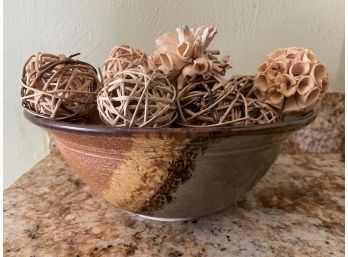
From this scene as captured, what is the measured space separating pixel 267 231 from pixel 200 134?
20 centimetres

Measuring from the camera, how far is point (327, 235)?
0.43 m

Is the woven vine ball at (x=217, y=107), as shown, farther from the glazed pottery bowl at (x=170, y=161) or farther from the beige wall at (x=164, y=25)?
the beige wall at (x=164, y=25)

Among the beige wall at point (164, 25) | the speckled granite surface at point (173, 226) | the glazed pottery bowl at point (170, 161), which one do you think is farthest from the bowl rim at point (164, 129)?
the beige wall at point (164, 25)

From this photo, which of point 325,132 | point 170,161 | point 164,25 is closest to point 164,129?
point 170,161

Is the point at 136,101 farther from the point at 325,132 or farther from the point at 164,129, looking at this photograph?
the point at 325,132

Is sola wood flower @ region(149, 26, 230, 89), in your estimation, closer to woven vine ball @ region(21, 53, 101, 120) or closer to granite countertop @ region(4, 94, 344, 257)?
woven vine ball @ region(21, 53, 101, 120)

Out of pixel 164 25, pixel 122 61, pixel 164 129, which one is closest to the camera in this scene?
pixel 164 129

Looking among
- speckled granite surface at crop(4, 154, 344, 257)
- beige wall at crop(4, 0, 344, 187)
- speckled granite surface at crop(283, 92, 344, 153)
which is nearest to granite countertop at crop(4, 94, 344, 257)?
speckled granite surface at crop(4, 154, 344, 257)

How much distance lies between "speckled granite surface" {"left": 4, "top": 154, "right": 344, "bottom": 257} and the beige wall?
0.83ft

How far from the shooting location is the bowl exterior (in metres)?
0.33

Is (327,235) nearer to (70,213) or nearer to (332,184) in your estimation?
(332,184)

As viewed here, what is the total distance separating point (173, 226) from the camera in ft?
1.45

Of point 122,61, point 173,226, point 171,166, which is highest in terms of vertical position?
point 122,61

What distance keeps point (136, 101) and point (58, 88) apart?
0.33 ft
